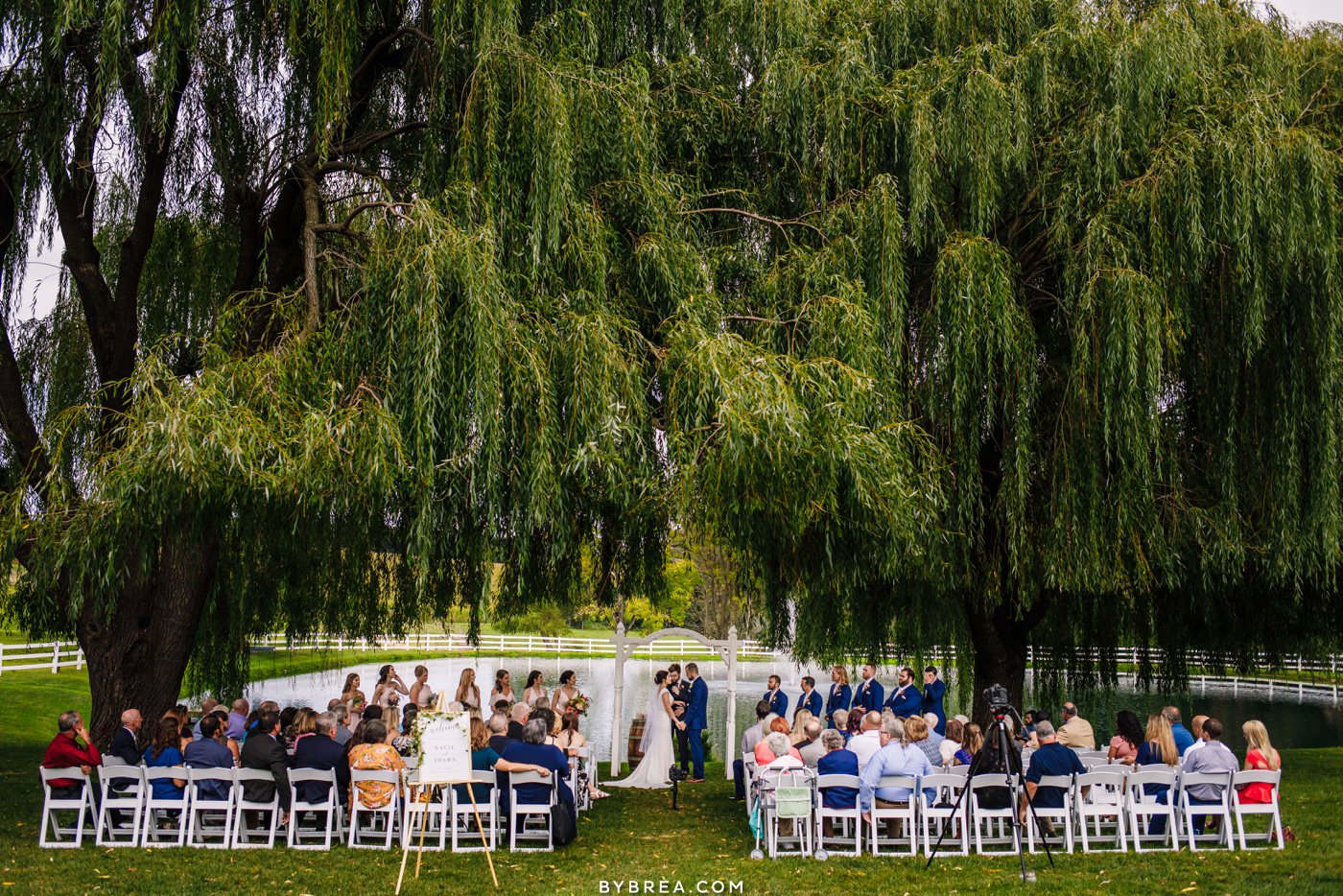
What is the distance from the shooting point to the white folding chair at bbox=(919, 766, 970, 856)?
8844mm

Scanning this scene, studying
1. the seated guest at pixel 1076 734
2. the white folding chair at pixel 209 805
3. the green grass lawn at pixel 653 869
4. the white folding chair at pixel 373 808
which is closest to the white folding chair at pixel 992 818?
the green grass lawn at pixel 653 869

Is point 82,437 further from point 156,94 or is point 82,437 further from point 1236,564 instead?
point 1236,564

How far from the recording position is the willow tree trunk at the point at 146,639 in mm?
11070

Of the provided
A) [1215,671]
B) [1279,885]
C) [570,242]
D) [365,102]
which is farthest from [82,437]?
[1215,671]

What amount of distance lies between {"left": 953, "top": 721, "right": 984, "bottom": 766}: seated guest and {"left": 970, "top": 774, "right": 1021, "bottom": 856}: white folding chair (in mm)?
529

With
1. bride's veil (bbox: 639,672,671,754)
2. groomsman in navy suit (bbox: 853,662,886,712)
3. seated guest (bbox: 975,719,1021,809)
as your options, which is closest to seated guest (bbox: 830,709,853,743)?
seated guest (bbox: 975,719,1021,809)

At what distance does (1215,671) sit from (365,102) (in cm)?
1354

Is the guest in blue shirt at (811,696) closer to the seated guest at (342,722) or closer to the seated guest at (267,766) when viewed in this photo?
the seated guest at (342,722)

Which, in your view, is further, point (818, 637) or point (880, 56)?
point (818, 637)

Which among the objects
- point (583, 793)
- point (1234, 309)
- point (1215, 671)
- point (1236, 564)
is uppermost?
point (1234, 309)

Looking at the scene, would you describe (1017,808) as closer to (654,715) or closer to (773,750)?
(773,750)

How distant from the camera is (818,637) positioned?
15023 millimetres

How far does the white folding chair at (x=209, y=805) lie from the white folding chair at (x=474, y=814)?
1.77m

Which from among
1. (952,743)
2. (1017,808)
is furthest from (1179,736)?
(1017,808)
